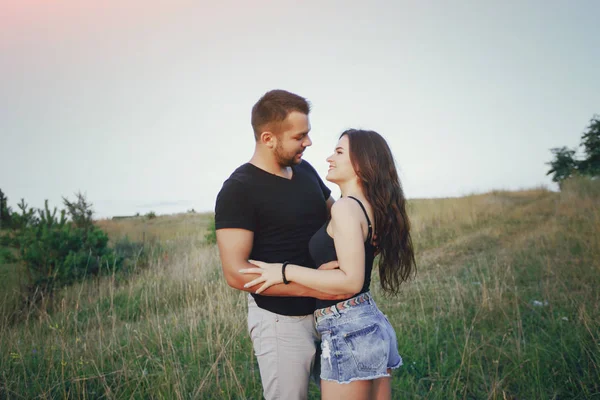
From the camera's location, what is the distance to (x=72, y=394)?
10.3 ft

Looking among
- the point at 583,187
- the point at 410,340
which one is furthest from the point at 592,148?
the point at 410,340

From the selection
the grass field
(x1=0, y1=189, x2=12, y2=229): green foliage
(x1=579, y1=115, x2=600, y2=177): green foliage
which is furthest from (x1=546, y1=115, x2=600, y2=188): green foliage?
(x1=0, y1=189, x2=12, y2=229): green foliage

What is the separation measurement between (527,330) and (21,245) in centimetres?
954

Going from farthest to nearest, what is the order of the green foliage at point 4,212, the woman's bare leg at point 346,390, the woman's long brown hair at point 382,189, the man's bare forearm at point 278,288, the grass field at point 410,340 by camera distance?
the green foliage at point 4,212, the grass field at point 410,340, the woman's long brown hair at point 382,189, the man's bare forearm at point 278,288, the woman's bare leg at point 346,390

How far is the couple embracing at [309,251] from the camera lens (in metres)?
1.87

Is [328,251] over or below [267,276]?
over

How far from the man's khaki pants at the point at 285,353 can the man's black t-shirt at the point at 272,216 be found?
0.24 ft

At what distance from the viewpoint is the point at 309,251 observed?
2229 mm

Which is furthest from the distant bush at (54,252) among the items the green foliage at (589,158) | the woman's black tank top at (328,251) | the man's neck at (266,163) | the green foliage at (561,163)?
the green foliage at (561,163)

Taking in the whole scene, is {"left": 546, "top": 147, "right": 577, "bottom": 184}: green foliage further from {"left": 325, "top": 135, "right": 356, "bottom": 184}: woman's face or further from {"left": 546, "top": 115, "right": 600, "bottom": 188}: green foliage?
{"left": 325, "top": 135, "right": 356, "bottom": 184}: woman's face

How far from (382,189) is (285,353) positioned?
1.13 meters

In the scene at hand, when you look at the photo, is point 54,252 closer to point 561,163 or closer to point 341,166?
point 341,166

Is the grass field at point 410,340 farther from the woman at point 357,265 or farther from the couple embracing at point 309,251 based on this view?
the woman at point 357,265

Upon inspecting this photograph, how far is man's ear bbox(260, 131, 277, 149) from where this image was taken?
2443mm
